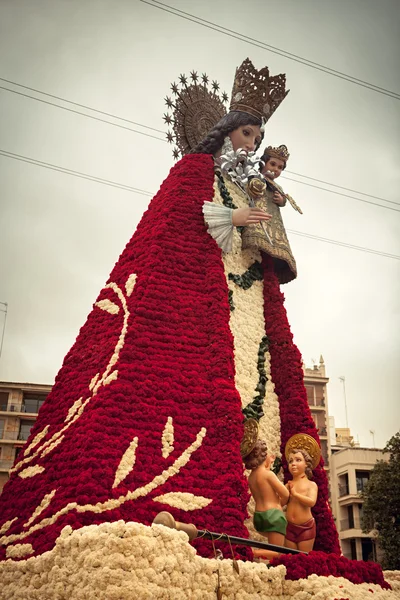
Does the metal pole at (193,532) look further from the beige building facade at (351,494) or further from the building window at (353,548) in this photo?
the building window at (353,548)

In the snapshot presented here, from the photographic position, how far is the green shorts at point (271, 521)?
7.30m

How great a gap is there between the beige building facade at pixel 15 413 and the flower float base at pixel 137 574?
21.1 meters

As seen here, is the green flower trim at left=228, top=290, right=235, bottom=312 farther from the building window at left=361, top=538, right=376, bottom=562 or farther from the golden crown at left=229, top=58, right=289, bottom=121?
the building window at left=361, top=538, right=376, bottom=562

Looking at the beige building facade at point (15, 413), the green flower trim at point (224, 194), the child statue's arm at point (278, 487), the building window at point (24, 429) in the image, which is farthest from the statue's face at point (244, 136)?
the building window at point (24, 429)

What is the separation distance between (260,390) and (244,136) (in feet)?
14.0

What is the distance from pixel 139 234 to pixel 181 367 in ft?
8.13

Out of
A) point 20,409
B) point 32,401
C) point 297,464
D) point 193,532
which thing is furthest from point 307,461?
point 32,401

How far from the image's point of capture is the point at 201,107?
11617 millimetres

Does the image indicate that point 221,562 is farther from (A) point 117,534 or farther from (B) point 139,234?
(B) point 139,234

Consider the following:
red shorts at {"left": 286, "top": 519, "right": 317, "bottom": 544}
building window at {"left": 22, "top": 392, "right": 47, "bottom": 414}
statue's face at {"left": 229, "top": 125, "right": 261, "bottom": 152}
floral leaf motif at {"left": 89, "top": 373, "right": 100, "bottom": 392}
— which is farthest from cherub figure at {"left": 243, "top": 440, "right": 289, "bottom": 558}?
building window at {"left": 22, "top": 392, "right": 47, "bottom": 414}

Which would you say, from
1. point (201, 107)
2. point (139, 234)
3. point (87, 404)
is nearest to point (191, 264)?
point (139, 234)

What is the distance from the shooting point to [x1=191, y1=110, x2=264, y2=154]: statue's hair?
410 inches

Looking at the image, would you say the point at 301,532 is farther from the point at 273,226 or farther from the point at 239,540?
the point at 273,226

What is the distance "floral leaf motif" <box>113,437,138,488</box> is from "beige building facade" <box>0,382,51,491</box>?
20.7 meters
